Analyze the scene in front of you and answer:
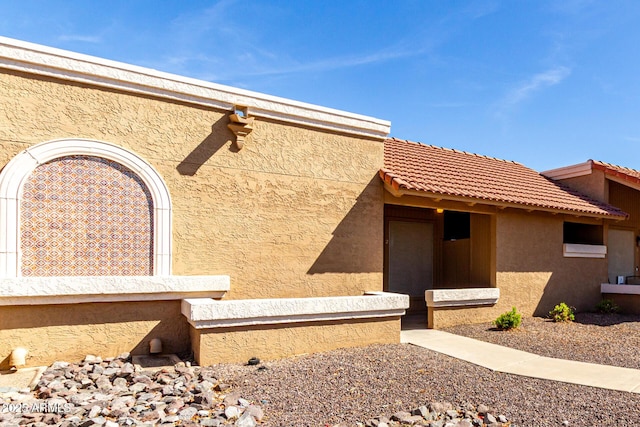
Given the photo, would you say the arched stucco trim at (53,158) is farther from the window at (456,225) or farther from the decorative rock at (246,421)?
the window at (456,225)

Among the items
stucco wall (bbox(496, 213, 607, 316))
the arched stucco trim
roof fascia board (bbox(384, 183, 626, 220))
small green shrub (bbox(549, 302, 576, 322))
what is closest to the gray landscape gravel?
the arched stucco trim

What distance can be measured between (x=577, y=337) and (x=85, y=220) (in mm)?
10368

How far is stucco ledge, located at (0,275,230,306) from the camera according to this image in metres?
6.26

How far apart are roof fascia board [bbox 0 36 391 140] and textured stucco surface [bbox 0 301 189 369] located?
3.79 m

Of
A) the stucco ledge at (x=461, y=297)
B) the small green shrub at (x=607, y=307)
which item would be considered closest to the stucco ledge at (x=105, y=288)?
the stucco ledge at (x=461, y=297)

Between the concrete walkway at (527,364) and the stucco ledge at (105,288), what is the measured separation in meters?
4.23

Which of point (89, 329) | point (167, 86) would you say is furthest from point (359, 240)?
point (89, 329)

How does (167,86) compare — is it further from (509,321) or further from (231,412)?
(509,321)

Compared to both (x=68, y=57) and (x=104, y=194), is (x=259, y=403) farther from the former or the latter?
(x=68, y=57)

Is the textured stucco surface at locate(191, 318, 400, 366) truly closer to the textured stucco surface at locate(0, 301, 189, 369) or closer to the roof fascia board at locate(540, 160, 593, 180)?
the textured stucco surface at locate(0, 301, 189, 369)

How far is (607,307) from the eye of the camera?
1287 centimetres

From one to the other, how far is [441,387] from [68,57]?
307 inches

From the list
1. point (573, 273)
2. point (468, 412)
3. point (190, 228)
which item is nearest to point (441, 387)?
point (468, 412)

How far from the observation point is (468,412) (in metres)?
4.95
